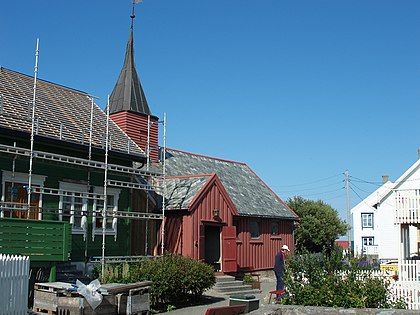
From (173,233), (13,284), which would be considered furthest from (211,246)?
(13,284)

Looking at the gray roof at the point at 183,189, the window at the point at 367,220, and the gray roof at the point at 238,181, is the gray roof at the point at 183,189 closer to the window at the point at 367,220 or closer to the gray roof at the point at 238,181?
the gray roof at the point at 238,181

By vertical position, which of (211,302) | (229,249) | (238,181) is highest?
(238,181)

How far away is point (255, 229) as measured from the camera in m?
27.7

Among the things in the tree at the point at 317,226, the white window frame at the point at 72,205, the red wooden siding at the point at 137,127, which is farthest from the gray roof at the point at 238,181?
the tree at the point at 317,226

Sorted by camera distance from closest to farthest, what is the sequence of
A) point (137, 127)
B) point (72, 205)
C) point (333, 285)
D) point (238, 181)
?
1. point (333, 285)
2. point (72, 205)
3. point (137, 127)
4. point (238, 181)

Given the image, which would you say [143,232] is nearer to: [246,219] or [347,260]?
[246,219]

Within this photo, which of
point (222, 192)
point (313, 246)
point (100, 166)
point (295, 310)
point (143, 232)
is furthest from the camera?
point (313, 246)

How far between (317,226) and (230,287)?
21.8 m

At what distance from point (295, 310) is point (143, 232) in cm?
1256

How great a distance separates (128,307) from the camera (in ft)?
46.7

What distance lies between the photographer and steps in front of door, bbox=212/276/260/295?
21.3 meters

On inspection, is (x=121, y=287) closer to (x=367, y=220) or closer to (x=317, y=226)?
(x=317, y=226)

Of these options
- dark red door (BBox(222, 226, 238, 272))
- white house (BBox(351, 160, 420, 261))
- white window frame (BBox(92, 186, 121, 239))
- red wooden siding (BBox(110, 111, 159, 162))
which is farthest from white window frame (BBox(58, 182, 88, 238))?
white house (BBox(351, 160, 420, 261))

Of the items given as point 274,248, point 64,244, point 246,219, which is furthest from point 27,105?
point 274,248
